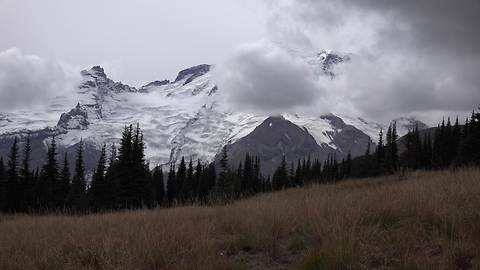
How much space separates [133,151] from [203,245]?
50.1m

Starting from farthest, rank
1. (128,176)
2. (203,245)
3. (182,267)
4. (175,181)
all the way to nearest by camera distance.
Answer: (175,181)
(128,176)
(203,245)
(182,267)

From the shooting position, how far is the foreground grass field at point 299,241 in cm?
510

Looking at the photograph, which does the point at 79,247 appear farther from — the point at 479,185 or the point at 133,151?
the point at 133,151

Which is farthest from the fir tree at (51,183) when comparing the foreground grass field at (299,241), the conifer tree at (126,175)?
the foreground grass field at (299,241)

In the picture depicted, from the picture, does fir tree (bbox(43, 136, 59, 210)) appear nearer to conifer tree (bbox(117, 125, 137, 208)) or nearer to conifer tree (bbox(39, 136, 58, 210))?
conifer tree (bbox(39, 136, 58, 210))

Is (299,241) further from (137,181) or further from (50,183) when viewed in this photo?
(50,183)

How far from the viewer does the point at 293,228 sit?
656cm

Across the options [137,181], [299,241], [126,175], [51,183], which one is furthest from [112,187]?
[299,241]

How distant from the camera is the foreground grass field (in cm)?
510

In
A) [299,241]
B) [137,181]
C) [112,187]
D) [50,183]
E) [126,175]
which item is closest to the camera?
[299,241]

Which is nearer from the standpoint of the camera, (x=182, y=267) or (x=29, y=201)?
(x=182, y=267)

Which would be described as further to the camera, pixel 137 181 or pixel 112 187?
pixel 112 187

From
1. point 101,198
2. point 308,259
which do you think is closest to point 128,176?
point 101,198

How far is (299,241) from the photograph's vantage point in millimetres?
5922
